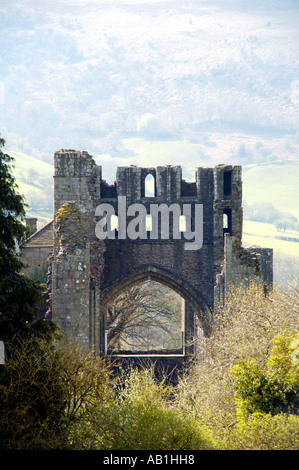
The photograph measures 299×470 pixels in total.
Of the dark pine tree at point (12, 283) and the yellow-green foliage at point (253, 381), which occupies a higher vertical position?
the dark pine tree at point (12, 283)

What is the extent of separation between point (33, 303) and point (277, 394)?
602 cm

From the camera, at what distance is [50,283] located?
24812 mm

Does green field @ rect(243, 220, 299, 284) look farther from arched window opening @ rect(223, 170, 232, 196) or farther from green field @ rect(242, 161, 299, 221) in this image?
arched window opening @ rect(223, 170, 232, 196)

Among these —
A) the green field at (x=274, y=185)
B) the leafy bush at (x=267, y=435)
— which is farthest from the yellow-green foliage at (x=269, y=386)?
the green field at (x=274, y=185)

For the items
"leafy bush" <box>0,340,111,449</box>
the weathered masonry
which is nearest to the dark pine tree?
"leafy bush" <box>0,340,111,449</box>

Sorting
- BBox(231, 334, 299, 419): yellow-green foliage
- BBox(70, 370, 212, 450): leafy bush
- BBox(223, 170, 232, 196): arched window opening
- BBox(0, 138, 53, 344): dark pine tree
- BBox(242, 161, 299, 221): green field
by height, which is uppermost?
BBox(242, 161, 299, 221): green field

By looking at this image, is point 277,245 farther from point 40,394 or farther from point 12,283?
point 40,394

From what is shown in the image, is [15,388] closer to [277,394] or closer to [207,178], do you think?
[277,394]

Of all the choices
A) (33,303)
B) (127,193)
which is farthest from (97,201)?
(33,303)

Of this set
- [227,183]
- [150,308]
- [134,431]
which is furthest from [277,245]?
[134,431]

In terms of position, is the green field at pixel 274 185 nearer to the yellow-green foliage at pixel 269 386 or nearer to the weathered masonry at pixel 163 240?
the weathered masonry at pixel 163 240

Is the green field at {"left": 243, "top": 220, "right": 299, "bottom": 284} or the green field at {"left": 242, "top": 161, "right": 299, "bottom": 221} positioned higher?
the green field at {"left": 242, "top": 161, "right": 299, "bottom": 221}

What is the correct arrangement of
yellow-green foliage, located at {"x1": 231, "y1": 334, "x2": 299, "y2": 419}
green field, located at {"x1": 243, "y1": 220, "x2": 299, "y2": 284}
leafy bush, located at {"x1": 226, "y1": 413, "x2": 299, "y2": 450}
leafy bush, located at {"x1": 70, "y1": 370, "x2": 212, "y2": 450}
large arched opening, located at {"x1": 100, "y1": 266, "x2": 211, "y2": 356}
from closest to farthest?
leafy bush, located at {"x1": 226, "y1": 413, "x2": 299, "y2": 450}
leafy bush, located at {"x1": 70, "y1": 370, "x2": 212, "y2": 450}
yellow-green foliage, located at {"x1": 231, "y1": 334, "x2": 299, "y2": 419}
large arched opening, located at {"x1": 100, "y1": 266, "x2": 211, "y2": 356}
green field, located at {"x1": 243, "y1": 220, "x2": 299, "y2": 284}

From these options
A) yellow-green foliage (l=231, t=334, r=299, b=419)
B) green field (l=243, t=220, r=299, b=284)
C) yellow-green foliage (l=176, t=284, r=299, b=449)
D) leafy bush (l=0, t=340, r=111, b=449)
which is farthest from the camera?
green field (l=243, t=220, r=299, b=284)
